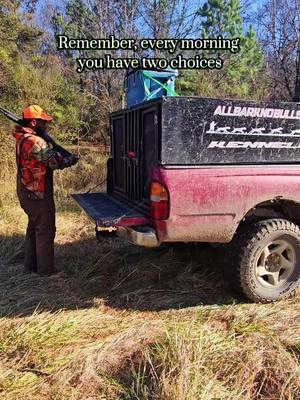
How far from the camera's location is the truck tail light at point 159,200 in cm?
354

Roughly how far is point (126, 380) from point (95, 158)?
33.1 ft

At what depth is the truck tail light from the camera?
354 cm

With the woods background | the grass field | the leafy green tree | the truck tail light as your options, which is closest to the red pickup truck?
the truck tail light

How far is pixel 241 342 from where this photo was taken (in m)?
3.30

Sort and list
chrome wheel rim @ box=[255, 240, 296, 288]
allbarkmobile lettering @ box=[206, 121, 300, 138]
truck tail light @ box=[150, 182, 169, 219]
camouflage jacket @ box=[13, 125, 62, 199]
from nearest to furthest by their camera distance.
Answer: truck tail light @ box=[150, 182, 169, 219]
allbarkmobile lettering @ box=[206, 121, 300, 138]
chrome wheel rim @ box=[255, 240, 296, 288]
camouflage jacket @ box=[13, 125, 62, 199]

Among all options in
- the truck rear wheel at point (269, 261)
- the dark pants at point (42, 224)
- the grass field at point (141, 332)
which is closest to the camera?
the grass field at point (141, 332)

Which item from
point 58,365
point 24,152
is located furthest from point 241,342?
point 24,152

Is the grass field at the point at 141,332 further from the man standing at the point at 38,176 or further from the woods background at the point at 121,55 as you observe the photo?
the woods background at the point at 121,55

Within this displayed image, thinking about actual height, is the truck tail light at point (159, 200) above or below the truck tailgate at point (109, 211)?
above

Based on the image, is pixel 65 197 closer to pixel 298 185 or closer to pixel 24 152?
pixel 24 152

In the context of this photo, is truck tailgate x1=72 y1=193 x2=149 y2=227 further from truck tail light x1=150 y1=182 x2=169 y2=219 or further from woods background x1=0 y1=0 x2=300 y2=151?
woods background x1=0 y1=0 x2=300 y2=151

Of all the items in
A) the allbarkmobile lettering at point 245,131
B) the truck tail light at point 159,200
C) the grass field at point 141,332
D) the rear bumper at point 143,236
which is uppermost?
the allbarkmobile lettering at point 245,131

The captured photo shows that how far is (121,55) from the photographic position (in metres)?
17.1

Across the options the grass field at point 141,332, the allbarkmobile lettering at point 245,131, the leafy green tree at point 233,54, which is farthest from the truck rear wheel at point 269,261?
the leafy green tree at point 233,54
